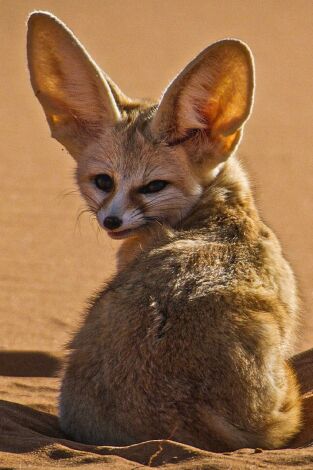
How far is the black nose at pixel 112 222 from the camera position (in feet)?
18.0

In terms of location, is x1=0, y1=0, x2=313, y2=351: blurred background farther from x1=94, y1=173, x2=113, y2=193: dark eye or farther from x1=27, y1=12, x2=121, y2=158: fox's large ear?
x1=94, y1=173, x2=113, y2=193: dark eye

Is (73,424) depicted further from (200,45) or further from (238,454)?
(200,45)

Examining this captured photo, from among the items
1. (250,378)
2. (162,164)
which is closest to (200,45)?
(162,164)

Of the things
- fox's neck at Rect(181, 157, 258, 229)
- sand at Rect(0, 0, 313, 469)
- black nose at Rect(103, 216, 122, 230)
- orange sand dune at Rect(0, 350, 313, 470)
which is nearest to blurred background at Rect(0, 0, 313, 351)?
sand at Rect(0, 0, 313, 469)

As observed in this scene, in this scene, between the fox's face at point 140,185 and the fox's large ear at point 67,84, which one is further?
the fox's large ear at point 67,84

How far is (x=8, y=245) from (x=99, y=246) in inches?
37.9

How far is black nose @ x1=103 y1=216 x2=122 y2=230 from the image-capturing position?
5480 millimetres

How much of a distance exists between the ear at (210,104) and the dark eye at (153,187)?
0.26m

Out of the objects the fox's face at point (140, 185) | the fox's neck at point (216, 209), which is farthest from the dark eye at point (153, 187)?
the fox's neck at point (216, 209)

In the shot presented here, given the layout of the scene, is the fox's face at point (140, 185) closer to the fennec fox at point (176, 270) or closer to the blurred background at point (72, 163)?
the fennec fox at point (176, 270)

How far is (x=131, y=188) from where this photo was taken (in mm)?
5641

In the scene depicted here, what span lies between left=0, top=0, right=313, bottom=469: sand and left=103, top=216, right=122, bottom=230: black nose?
3.49 feet

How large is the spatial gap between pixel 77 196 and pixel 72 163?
5.19 ft

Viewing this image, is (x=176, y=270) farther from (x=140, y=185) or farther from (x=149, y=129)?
(x=149, y=129)
